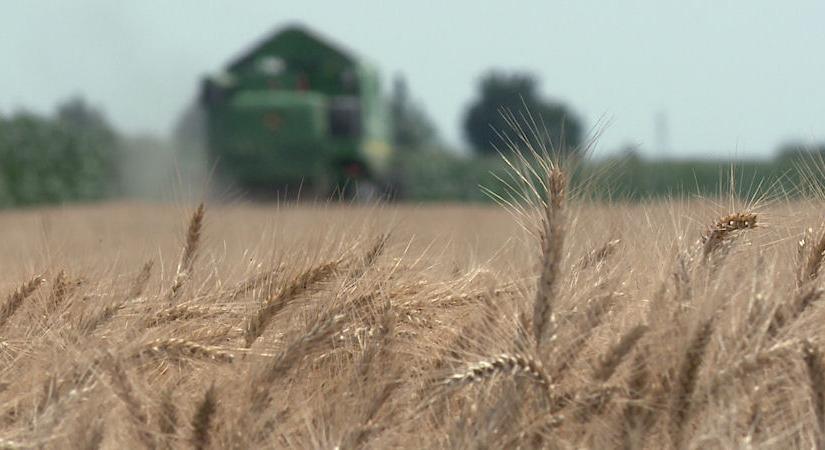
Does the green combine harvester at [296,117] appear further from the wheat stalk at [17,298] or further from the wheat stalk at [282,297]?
the wheat stalk at [282,297]

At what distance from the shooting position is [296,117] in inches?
742

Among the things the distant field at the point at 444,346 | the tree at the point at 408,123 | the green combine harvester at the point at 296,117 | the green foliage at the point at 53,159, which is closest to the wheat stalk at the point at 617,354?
the distant field at the point at 444,346

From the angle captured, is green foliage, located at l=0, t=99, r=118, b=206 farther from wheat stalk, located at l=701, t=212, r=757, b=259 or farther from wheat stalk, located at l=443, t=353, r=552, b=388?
wheat stalk, located at l=443, t=353, r=552, b=388

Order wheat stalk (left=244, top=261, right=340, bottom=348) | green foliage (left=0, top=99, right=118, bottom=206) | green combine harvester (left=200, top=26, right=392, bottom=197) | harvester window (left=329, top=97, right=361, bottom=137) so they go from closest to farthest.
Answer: wheat stalk (left=244, top=261, right=340, bottom=348), green combine harvester (left=200, top=26, right=392, bottom=197), harvester window (left=329, top=97, right=361, bottom=137), green foliage (left=0, top=99, right=118, bottom=206)

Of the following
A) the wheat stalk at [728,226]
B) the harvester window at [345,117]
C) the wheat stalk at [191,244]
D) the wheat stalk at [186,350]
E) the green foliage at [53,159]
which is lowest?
the green foliage at [53,159]

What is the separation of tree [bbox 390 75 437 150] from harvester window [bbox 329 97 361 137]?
23314 mm

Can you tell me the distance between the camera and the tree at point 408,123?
47.7 metres

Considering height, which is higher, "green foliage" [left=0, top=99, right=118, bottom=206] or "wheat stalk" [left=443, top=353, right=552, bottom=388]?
"wheat stalk" [left=443, top=353, right=552, bottom=388]

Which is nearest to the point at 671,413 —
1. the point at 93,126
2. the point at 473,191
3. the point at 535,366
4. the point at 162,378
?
the point at 535,366

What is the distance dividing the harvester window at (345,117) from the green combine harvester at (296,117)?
2 centimetres

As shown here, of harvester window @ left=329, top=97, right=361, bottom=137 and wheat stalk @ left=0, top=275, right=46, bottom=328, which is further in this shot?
harvester window @ left=329, top=97, right=361, bottom=137

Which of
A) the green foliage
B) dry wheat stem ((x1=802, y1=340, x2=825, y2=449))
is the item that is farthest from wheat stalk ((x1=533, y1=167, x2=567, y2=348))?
the green foliage

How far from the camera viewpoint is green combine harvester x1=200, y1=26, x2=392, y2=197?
62.0 feet

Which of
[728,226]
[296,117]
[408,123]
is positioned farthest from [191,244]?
[408,123]
